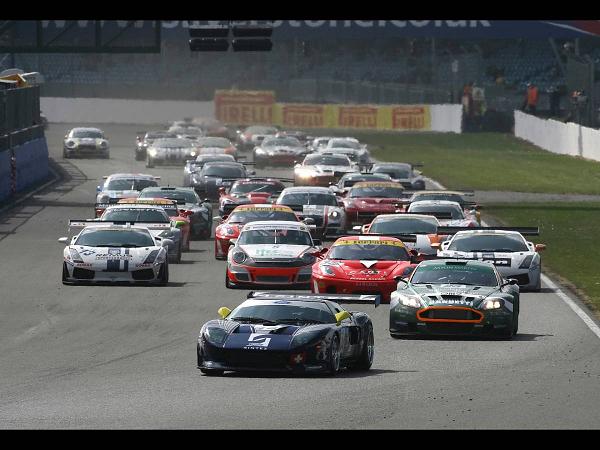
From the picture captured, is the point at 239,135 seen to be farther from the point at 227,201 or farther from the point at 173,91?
the point at 227,201

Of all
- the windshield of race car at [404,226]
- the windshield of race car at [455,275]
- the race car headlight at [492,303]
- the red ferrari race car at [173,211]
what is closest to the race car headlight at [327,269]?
the windshield of race car at [455,275]

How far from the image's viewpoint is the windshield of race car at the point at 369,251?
98.8 ft

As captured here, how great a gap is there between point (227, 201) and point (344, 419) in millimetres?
27061

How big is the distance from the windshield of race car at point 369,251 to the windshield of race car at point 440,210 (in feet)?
28.8

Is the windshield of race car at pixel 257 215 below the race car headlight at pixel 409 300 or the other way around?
below

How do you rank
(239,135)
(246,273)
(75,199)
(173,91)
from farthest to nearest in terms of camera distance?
(173,91)
(239,135)
(75,199)
(246,273)

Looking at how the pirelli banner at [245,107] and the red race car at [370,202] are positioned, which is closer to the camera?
the red race car at [370,202]

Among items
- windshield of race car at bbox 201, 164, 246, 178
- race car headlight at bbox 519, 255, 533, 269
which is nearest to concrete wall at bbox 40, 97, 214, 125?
windshield of race car at bbox 201, 164, 246, 178

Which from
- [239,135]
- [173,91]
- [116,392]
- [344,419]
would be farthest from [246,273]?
[173,91]

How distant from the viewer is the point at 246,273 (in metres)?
31.2

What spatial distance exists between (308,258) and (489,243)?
3461 millimetres

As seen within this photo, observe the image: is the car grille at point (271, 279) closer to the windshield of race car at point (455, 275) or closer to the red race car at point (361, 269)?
the red race car at point (361, 269)

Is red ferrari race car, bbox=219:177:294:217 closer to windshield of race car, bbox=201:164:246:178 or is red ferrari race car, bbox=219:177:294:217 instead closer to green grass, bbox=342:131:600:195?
windshield of race car, bbox=201:164:246:178

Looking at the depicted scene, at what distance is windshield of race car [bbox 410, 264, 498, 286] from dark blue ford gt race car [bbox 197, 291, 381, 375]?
4122mm
